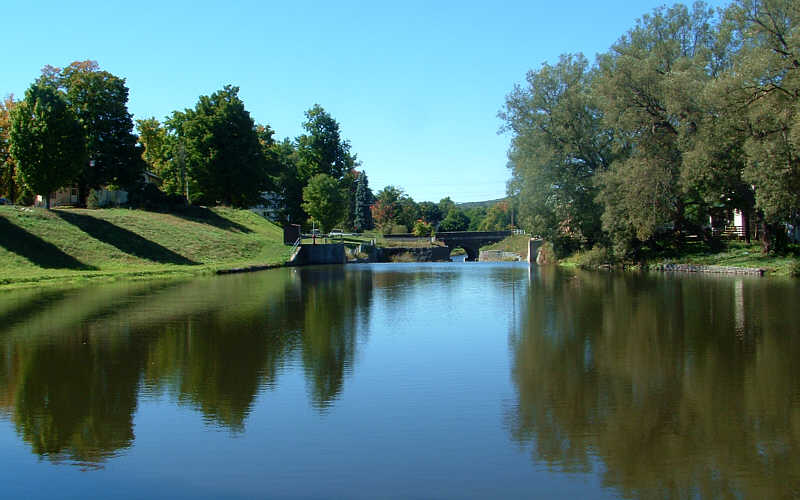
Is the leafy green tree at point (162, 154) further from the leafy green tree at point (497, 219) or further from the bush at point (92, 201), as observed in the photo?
the leafy green tree at point (497, 219)

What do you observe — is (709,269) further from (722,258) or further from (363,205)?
(363,205)

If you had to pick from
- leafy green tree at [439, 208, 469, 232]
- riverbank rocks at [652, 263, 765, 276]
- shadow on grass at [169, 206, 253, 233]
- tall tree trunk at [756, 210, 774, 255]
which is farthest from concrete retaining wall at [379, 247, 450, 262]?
leafy green tree at [439, 208, 469, 232]

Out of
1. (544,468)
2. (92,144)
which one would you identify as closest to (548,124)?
(92,144)

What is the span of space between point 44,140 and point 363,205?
6131 cm

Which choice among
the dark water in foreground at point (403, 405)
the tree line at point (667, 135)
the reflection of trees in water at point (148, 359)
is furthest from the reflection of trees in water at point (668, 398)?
the tree line at point (667, 135)

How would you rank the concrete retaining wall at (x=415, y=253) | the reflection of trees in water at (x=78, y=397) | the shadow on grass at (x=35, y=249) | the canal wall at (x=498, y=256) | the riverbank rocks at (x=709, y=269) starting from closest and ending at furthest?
the reflection of trees in water at (x=78, y=397)
the riverbank rocks at (x=709, y=269)
the shadow on grass at (x=35, y=249)
the concrete retaining wall at (x=415, y=253)
the canal wall at (x=498, y=256)

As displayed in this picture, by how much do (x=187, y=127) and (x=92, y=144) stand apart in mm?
10929

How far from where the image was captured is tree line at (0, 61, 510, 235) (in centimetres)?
4719

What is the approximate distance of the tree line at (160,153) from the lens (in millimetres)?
47188

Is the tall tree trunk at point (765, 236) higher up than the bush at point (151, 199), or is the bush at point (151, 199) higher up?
the bush at point (151, 199)

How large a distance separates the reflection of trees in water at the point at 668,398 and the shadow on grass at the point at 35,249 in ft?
100

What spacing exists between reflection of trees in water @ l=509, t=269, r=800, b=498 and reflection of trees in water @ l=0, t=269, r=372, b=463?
3.46 m

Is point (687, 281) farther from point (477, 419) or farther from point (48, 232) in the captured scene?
point (48, 232)

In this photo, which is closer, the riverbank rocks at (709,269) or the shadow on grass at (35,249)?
the riverbank rocks at (709,269)
